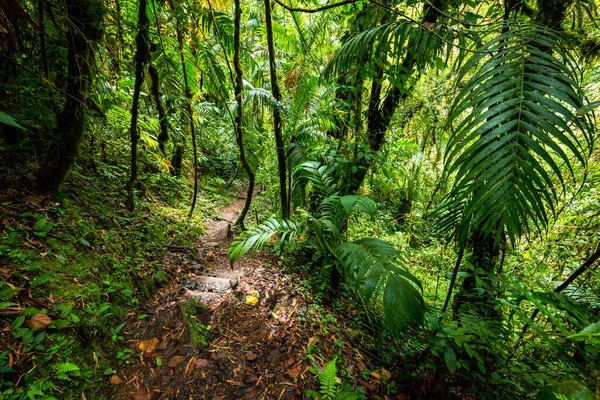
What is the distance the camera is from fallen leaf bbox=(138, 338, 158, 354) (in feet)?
6.25

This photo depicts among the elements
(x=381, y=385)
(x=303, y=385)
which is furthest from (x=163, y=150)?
(x=381, y=385)

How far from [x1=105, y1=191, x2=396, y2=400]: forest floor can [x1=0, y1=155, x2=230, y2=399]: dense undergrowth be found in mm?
149

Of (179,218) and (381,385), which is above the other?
(179,218)

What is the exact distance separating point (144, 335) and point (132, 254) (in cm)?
96

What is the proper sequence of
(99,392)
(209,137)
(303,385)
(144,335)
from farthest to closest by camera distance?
1. (209,137)
2. (144,335)
3. (303,385)
4. (99,392)

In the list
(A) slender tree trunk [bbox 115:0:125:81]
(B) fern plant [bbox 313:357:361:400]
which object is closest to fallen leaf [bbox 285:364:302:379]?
(B) fern plant [bbox 313:357:361:400]

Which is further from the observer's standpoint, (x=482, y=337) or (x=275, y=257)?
(x=275, y=257)

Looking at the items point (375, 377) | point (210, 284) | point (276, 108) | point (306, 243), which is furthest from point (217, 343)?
point (276, 108)

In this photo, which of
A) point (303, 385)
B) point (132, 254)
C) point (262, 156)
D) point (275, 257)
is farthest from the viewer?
point (262, 156)

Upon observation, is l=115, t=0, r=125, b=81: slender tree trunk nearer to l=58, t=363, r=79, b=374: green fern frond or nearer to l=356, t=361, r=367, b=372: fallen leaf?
l=58, t=363, r=79, b=374: green fern frond

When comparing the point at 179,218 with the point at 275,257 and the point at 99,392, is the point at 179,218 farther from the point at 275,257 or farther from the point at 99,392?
the point at 99,392

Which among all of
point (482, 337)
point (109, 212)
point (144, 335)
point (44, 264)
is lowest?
point (144, 335)

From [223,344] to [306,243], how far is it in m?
1.75

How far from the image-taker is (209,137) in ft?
23.7
